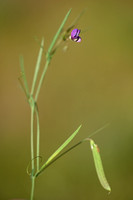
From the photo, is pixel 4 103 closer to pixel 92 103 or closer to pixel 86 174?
pixel 92 103

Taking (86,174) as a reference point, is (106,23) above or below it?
above

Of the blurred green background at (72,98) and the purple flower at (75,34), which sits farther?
the blurred green background at (72,98)

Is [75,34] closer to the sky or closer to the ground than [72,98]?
closer to the ground

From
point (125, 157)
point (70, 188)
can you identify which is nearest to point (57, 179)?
point (70, 188)

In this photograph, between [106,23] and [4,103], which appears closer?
[4,103]

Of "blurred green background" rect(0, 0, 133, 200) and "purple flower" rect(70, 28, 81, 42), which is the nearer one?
"purple flower" rect(70, 28, 81, 42)

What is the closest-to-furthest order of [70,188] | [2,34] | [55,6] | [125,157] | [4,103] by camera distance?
[70,188] → [125,157] → [4,103] → [2,34] → [55,6]

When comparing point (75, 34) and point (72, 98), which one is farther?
point (72, 98)

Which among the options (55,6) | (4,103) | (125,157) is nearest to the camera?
(125,157)
